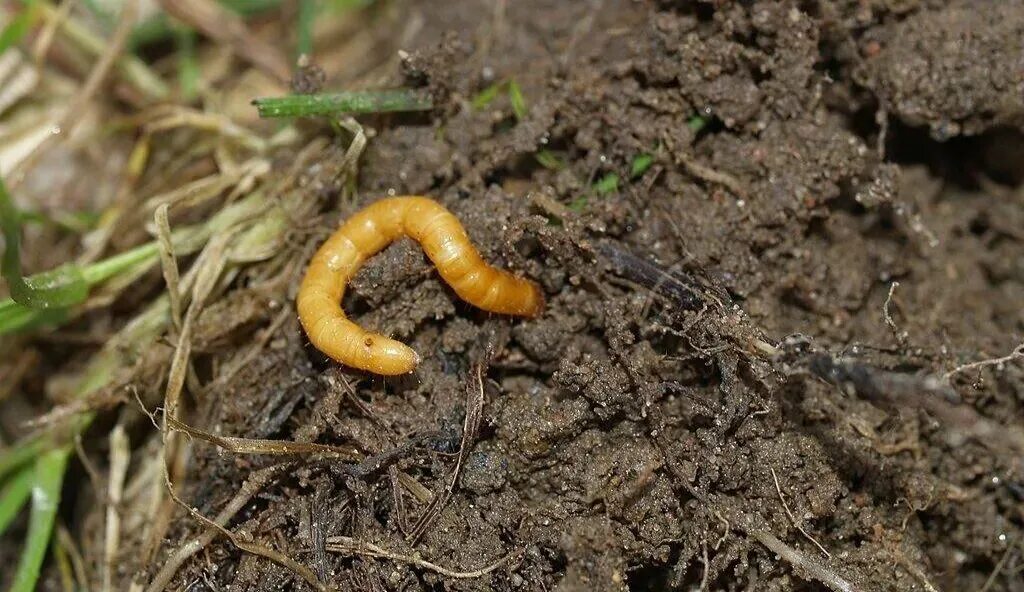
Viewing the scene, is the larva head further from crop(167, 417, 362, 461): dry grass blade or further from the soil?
crop(167, 417, 362, 461): dry grass blade

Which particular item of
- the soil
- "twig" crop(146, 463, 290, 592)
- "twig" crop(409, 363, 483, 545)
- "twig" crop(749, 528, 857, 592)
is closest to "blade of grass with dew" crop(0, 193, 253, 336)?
the soil

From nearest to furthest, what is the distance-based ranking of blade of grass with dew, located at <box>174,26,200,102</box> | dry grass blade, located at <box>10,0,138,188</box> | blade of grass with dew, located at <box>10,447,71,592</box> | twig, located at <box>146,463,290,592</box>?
1. twig, located at <box>146,463,290,592</box>
2. blade of grass with dew, located at <box>10,447,71,592</box>
3. dry grass blade, located at <box>10,0,138,188</box>
4. blade of grass with dew, located at <box>174,26,200,102</box>

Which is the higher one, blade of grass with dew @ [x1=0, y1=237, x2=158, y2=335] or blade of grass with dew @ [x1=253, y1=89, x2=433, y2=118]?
blade of grass with dew @ [x1=253, y1=89, x2=433, y2=118]

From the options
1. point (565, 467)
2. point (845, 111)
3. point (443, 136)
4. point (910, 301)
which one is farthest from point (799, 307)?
point (443, 136)

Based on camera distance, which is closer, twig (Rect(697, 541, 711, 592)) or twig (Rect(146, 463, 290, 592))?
twig (Rect(697, 541, 711, 592))

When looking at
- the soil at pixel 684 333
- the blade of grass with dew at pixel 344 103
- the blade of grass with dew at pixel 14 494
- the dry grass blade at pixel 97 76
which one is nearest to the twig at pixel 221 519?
the soil at pixel 684 333

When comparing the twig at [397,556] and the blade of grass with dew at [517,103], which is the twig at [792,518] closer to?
the twig at [397,556]
